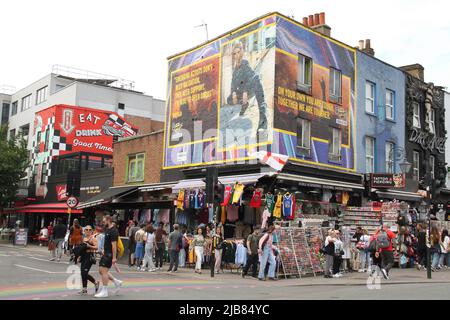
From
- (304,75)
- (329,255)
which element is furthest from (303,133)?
(329,255)

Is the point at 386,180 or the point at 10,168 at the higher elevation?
the point at 10,168

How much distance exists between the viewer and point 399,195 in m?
24.8

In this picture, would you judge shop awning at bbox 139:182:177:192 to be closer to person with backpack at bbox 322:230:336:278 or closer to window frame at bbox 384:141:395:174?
person with backpack at bbox 322:230:336:278

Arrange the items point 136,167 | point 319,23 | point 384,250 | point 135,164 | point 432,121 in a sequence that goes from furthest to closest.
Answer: point 432,121 → point 135,164 → point 136,167 → point 319,23 → point 384,250

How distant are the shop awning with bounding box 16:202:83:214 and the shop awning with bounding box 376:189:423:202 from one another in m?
18.4

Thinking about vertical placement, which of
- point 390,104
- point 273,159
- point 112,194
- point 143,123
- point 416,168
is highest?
point 143,123

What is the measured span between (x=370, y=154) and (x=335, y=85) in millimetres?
4158

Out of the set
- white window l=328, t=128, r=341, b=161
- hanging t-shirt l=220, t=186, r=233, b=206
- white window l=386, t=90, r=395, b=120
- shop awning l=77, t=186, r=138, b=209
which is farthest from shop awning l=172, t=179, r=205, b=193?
white window l=386, t=90, r=395, b=120

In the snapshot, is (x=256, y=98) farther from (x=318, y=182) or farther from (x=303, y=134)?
(x=318, y=182)

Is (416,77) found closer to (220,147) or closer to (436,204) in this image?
(436,204)

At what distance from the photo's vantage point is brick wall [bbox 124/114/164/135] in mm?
44906

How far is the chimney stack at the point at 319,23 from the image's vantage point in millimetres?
23906

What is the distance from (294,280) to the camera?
625 inches
